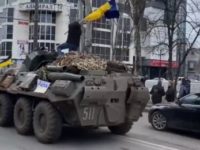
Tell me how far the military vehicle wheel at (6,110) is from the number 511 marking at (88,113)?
2918 millimetres

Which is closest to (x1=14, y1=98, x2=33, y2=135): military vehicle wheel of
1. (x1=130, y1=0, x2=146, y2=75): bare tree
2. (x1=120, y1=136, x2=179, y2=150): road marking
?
(x1=120, y1=136, x2=179, y2=150): road marking

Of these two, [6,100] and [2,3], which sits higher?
[2,3]

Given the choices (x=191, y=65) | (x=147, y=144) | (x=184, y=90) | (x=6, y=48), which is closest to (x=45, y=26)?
(x=6, y=48)

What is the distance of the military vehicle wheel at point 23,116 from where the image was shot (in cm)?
1080

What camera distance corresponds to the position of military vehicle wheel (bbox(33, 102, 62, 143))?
991cm

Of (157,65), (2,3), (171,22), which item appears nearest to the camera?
(171,22)

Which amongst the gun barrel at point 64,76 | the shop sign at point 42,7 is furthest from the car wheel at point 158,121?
the shop sign at point 42,7

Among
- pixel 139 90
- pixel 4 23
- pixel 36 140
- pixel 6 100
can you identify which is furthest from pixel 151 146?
pixel 4 23

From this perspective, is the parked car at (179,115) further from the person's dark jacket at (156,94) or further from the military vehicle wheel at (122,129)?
the person's dark jacket at (156,94)

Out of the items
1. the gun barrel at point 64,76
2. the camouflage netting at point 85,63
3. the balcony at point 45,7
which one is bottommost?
the gun barrel at point 64,76

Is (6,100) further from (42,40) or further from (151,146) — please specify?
(42,40)

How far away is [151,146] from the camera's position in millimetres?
10516

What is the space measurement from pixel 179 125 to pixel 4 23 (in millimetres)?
62223

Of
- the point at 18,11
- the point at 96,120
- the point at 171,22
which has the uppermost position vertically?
the point at 18,11
